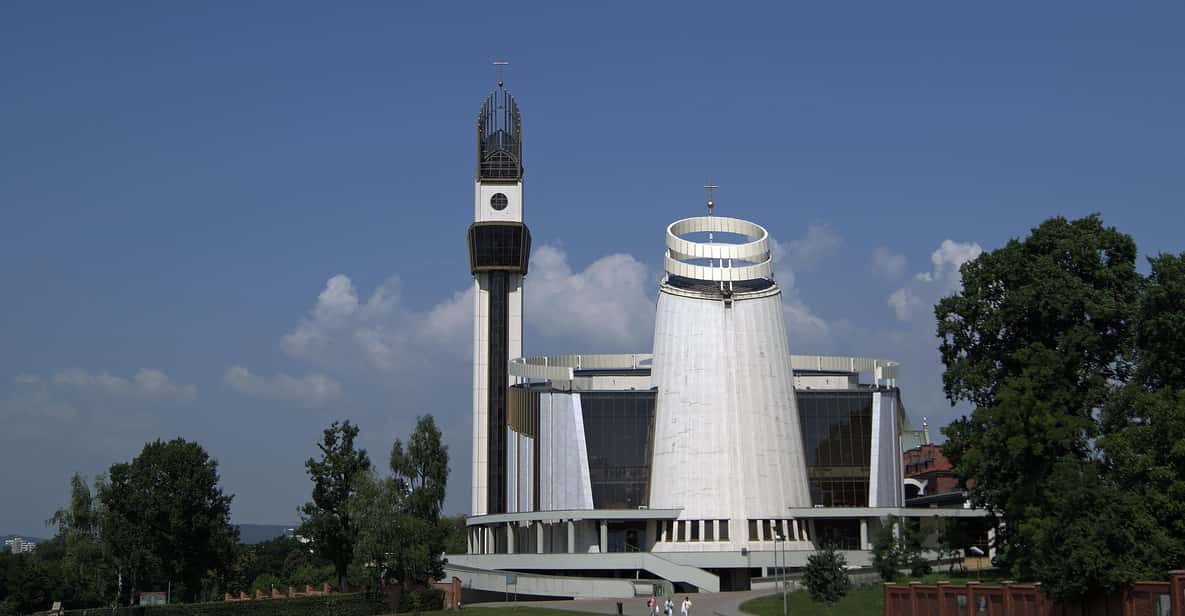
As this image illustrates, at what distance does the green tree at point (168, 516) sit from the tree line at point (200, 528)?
0.23 feet

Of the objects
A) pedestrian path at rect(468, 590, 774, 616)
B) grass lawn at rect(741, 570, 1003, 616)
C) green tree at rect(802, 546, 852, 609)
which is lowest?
pedestrian path at rect(468, 590, 774, 616)

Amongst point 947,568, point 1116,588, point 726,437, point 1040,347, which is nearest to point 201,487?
point 726,437

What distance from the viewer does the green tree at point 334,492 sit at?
260 feet

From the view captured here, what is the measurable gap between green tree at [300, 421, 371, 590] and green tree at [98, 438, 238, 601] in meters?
13.1

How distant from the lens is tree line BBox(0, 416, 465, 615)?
7106cm

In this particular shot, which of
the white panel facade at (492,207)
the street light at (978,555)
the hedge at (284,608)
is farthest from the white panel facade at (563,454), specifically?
the white panel facade at (492,207)

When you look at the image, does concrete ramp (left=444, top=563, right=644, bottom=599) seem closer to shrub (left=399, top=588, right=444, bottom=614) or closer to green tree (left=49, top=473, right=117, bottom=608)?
shrub (left=399, top=588, right=444, bottom=614)

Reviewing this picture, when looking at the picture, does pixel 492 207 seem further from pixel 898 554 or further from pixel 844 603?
pixel 844 603

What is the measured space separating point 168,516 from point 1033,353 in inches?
2271

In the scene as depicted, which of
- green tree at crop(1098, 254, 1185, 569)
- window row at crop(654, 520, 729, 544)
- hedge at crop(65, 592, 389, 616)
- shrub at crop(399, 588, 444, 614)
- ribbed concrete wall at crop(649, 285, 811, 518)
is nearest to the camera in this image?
green tree at crop(1098, 254, 1185, 569)

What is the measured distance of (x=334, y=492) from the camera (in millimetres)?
80125

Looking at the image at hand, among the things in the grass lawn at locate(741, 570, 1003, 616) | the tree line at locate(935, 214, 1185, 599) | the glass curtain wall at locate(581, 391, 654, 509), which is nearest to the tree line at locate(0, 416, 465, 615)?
the glass curtain wall at locate(581, 391, 654, 509)

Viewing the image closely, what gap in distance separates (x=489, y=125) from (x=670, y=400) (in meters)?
39.3

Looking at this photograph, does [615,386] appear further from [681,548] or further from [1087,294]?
[1087,294]
